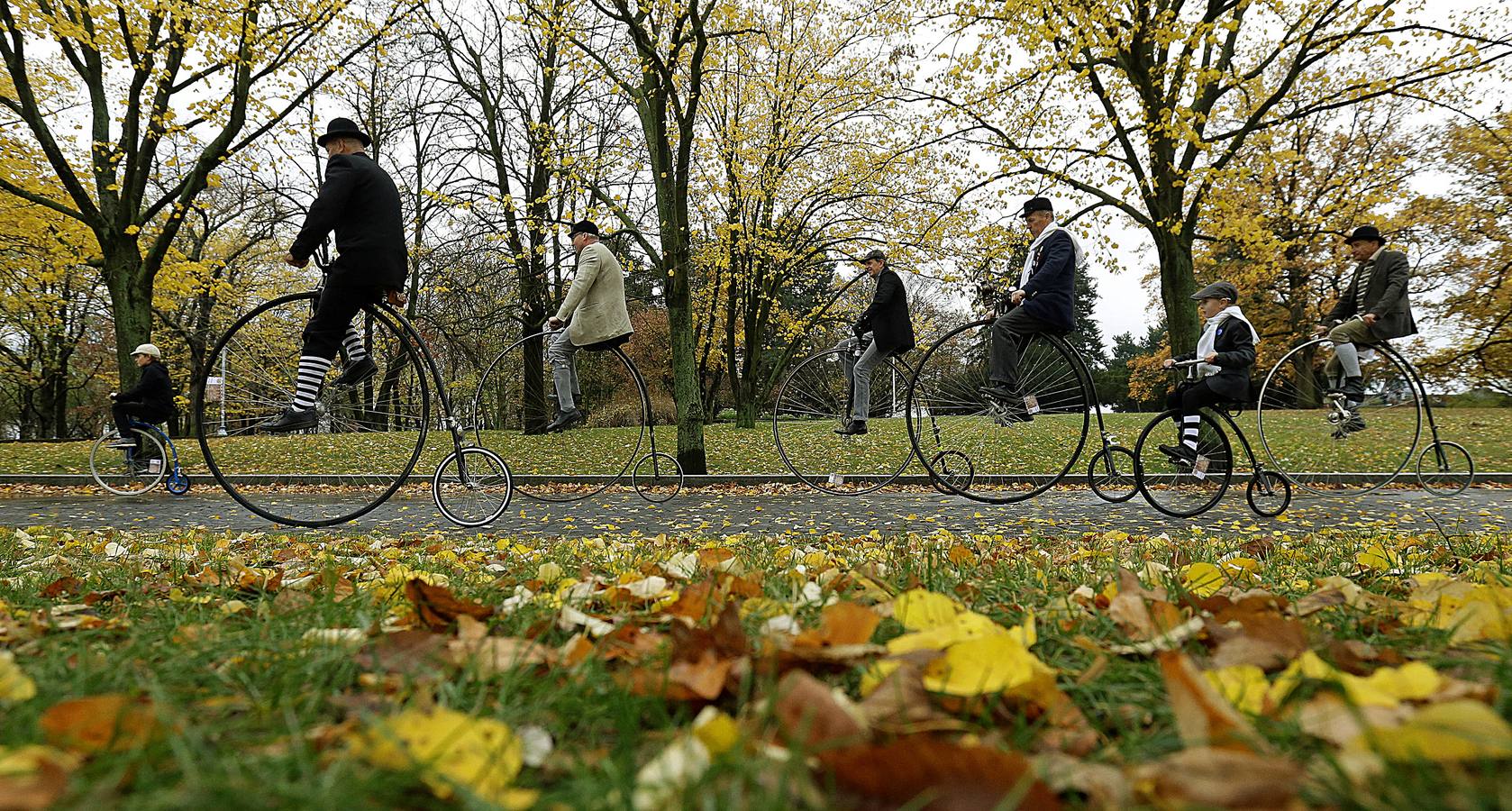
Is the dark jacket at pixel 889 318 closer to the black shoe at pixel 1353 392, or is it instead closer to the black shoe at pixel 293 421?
the black shoe at pixel 293 421

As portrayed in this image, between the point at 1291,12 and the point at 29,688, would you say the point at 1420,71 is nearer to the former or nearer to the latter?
the point at 1291,12

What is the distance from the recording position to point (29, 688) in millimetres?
861

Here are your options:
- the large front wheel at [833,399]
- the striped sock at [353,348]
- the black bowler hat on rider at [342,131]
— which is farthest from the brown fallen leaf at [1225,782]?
the large front wheel at [833,399]

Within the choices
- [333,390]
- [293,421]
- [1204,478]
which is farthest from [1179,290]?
[293,421]

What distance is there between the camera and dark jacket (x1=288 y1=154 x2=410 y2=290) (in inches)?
163

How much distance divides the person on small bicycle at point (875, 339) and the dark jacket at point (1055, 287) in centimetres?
134

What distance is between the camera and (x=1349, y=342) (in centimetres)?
770

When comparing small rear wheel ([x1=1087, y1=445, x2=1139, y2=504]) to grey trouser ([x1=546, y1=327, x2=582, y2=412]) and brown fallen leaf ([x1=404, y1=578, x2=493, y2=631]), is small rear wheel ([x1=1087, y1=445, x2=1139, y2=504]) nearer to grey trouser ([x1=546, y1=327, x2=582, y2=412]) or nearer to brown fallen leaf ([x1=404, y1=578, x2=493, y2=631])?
grey trouser ([x1=546, y1=327, x2=582, y2=412])

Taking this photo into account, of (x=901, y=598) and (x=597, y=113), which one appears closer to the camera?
(x=901, y=598)

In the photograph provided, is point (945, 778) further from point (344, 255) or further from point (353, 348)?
point (353, 348)

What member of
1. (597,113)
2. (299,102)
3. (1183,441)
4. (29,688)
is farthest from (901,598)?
(597,113)

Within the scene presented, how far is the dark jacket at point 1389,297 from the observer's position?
738cm

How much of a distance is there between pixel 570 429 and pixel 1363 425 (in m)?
8.64

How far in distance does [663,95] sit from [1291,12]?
9.27 meters
